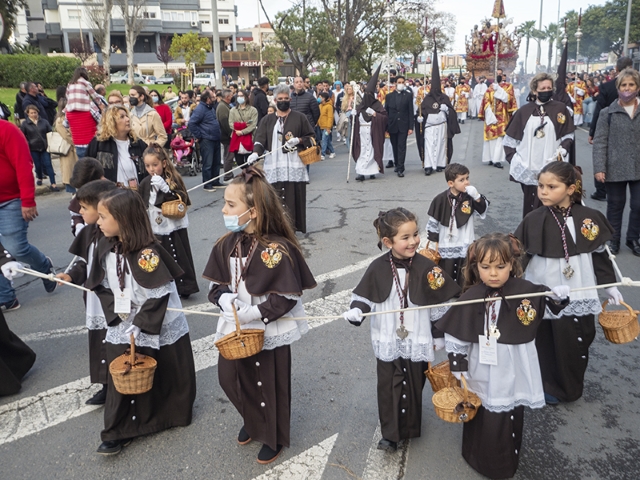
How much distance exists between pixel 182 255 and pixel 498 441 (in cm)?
391

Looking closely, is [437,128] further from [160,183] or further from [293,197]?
[160,183]

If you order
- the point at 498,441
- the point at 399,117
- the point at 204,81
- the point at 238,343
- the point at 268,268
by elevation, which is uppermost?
the point at 204,81

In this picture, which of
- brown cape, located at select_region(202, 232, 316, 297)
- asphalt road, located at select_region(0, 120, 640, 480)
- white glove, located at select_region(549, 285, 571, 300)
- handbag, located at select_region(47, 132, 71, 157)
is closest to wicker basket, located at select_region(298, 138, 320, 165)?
asphalt road, located at select_region(0, 120, 640, 480)

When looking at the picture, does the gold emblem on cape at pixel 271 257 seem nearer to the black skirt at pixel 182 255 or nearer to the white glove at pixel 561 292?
the white glove at pixel 561 292

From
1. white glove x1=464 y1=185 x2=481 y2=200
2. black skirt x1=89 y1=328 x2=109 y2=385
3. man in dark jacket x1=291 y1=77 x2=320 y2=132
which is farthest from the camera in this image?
man in dark jacket x1=291 y1=77 x2=320 y2=132

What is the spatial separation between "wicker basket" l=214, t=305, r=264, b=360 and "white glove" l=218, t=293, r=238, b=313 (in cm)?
12

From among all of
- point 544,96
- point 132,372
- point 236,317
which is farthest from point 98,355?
point 544,96

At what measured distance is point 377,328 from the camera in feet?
11.7

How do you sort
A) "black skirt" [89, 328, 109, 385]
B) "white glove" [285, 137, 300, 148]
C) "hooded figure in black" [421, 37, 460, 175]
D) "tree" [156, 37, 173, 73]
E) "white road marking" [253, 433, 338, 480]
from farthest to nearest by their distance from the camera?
"tree" [156, 37, 173, 73] → "hooded figure in black" [421, 37, 460, 175] → "white glove" [285, 137, 300, 148] → "black skirt" [89, 328, 109, 385] → "white road marking" [253, 433, 338, 480]

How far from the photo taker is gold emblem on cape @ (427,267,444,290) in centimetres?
338

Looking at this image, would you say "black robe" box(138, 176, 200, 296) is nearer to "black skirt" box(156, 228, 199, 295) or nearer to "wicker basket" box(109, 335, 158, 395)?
"black skirt" box(156, 228, 199, 295)

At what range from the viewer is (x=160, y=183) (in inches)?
227

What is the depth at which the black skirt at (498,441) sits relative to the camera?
323 cm

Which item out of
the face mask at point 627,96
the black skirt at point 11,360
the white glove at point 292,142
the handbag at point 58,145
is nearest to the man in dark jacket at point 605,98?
the face mask at point 627,96
